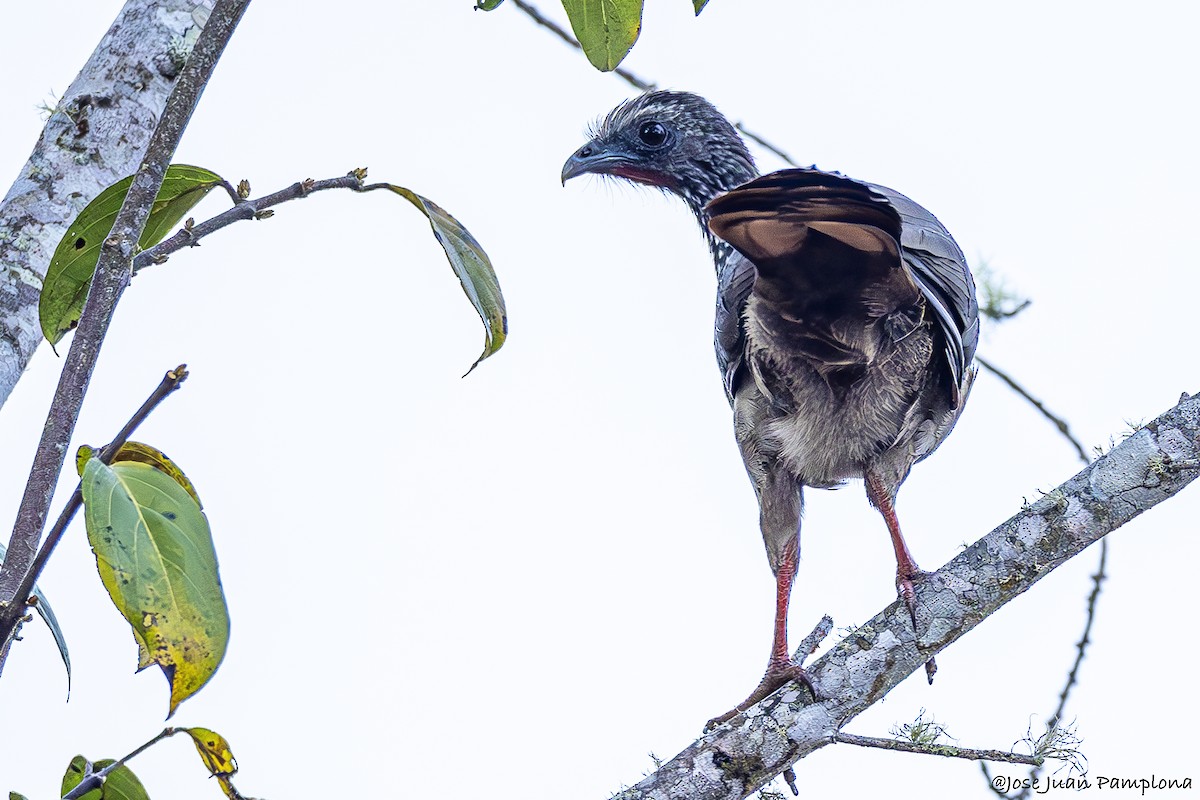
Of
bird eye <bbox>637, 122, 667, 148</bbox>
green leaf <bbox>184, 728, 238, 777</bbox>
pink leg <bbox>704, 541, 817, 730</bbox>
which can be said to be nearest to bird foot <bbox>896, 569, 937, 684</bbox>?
pink leg <bbox>704, 541, 817, 730</bbox>

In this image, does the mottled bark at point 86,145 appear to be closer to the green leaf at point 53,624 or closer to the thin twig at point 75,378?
the green leaf at point 53,624

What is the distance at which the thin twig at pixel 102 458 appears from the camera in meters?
1.23

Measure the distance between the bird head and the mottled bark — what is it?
6.41 ft

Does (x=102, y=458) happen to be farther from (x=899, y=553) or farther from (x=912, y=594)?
(x=899, y=553)

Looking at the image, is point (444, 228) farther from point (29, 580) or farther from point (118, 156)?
point (118, 156)

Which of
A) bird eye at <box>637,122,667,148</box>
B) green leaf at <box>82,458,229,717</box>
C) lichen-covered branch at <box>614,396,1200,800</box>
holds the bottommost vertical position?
green leaf at <box>82,458,229,717</box>

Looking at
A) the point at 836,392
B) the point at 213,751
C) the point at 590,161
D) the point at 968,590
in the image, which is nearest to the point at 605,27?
the point at 968,590

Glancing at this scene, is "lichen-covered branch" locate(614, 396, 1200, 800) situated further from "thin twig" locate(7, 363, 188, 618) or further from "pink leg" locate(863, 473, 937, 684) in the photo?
"thin twig" locate(7, 363, 188, 618)

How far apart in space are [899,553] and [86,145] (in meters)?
2.02

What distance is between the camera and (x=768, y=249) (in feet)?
8.61

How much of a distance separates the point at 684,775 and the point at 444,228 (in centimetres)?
95

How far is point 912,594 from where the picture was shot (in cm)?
216

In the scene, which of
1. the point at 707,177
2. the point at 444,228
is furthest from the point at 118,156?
the point at 707,177

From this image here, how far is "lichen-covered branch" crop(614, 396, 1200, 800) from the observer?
2014mm
